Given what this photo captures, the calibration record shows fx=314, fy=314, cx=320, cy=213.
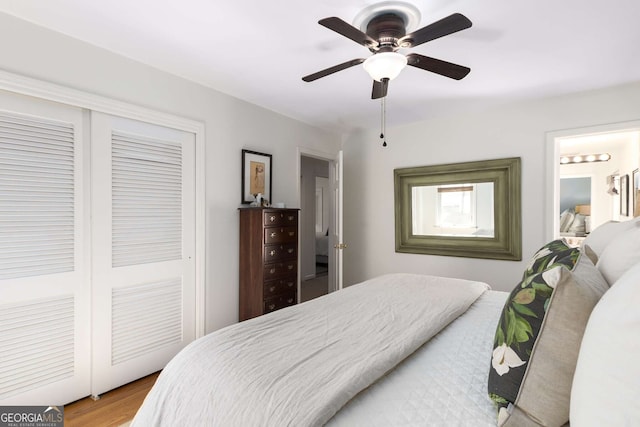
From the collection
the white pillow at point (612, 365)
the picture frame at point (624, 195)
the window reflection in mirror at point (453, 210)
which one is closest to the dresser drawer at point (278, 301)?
the window reflection in mirror at point (453, 210)

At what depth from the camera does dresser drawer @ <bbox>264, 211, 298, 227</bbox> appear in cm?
301

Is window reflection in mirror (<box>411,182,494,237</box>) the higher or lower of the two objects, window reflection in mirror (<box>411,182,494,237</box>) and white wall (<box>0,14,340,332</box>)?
the lower

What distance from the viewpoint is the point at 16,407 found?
1.91 metres

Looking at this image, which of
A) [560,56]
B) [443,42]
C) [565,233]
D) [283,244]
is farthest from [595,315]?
A: [565,233]

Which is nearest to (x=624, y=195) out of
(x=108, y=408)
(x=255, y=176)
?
(x=255, y=176)

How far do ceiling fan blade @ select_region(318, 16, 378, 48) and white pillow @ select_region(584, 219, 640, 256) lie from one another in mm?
1551

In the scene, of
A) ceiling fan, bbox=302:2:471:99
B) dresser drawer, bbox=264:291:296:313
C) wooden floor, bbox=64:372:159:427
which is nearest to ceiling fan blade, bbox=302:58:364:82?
ceiling fan, bbox=302:2:471:99

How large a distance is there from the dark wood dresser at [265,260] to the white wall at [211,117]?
129 mm

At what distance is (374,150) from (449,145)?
3.25 feet

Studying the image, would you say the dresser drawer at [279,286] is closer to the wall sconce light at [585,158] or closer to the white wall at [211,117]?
the white wall at [211,117]

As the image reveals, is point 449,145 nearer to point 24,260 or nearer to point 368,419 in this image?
point 368,419

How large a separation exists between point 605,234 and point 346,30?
1682mm

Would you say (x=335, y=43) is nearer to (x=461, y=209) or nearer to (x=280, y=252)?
(x=280, y=252)

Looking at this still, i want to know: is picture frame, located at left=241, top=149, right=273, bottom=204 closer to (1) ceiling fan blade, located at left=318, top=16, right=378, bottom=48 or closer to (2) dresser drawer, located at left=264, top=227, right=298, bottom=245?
(2) dresser drawer, located at left=264, top=227, right=298, bottom=245
